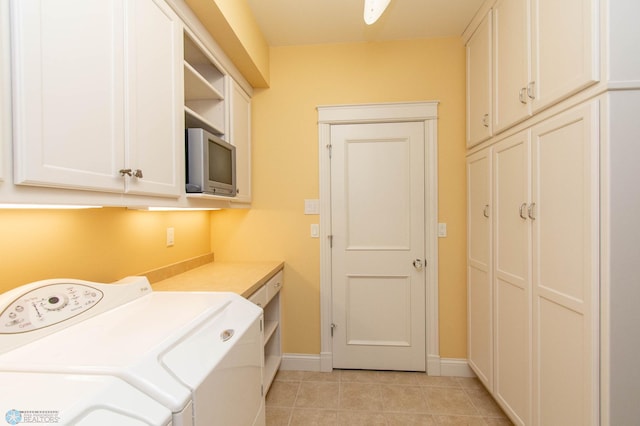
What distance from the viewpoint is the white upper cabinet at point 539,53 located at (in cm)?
111

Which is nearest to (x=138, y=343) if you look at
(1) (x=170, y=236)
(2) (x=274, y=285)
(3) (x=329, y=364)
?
(1) (x=170, y=236)

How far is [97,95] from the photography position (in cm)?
92

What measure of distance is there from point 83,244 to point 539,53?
2.22m

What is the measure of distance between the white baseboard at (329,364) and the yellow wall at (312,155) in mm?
52

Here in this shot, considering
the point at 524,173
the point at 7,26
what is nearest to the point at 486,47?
the point at 524,173

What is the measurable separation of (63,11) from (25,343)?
93 cm

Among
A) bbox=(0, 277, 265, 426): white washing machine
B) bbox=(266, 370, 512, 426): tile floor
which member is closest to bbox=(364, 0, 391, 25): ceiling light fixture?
bbox=(0, 277, 265, 426): white washing machine

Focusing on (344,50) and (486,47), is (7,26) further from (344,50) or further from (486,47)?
(486,47)

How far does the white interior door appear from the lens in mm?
2338

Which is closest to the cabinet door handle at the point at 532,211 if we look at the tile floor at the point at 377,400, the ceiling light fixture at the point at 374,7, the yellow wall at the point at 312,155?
the yellow wall at the point at 312,155

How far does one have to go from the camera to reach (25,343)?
82 centimetres

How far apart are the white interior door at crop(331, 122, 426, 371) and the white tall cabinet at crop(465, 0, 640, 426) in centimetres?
53

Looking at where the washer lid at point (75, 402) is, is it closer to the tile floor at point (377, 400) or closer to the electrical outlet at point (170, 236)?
the electrical outlet at point (170, 236)

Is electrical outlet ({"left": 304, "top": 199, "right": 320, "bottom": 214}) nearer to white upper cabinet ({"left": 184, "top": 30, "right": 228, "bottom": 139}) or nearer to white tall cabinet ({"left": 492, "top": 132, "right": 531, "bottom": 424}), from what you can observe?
white upper cabinet ({"left": 184, "top": 30, "right": 228, "bottom": 139})
